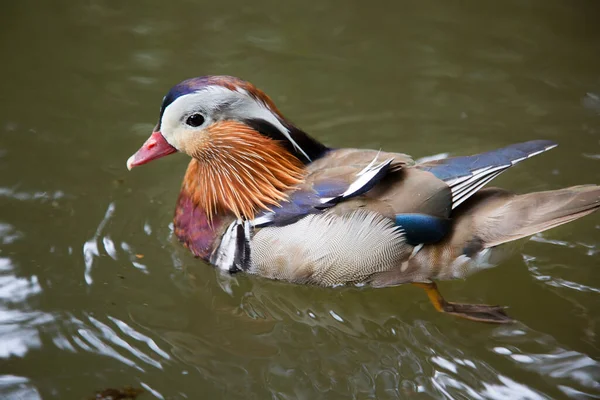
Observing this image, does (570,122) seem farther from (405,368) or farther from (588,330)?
(405,368)

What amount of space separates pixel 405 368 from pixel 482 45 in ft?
10.7

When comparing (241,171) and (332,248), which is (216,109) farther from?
(332,248)

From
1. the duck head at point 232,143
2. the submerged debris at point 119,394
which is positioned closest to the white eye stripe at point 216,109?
the duck head at point 232,143

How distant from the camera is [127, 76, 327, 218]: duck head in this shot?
349 centimetres

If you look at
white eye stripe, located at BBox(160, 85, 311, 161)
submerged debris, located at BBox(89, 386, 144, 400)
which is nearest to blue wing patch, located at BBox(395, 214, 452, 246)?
white eye stripe, located at BBox(160, 85, 311, 161)

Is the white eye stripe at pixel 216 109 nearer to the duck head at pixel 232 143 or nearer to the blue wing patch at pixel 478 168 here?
the duck head at pixel 232 143

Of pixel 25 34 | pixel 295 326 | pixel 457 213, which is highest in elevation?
pixel 25 34

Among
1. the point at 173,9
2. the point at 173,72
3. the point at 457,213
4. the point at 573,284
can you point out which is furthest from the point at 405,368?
the point at 173,9

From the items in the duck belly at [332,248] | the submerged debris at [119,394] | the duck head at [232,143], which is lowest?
the submerged debris at [119,394]

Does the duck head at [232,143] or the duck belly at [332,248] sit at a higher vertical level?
the duck head at [232,143]

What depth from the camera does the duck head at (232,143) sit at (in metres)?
3.49

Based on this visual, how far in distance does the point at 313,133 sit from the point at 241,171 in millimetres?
1196

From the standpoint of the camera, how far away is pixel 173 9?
5949 millimetres

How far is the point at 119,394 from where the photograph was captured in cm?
306
